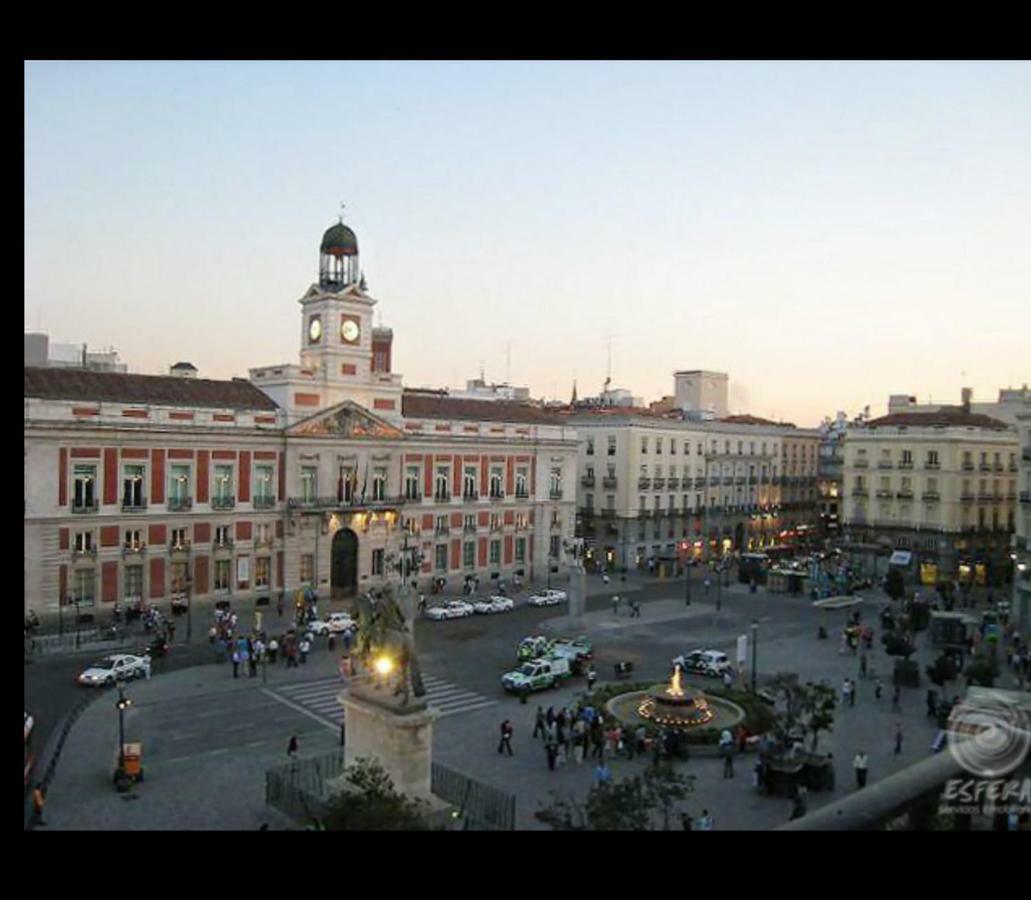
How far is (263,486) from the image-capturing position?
52094 mm

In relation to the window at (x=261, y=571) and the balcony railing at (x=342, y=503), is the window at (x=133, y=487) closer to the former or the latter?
the window at (x=261, y=571)

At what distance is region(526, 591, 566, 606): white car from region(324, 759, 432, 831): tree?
3643cm

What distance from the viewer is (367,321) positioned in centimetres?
5791

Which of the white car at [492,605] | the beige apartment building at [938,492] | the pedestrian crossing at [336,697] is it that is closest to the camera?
the pedestrian crossing at [336,697]

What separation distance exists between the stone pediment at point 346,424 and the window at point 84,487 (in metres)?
10.7

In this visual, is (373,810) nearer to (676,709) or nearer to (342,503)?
(676,709)

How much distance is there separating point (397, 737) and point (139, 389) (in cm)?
3419

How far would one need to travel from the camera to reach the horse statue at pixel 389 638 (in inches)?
794

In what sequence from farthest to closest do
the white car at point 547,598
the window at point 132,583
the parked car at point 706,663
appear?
the white car at point 547,598 → the window at point 132,583 → the parked car at point 706,663

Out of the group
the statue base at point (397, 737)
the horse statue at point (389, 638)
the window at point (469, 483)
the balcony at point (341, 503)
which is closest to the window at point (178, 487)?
the balcony at point (341, 503)

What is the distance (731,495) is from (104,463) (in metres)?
54.2

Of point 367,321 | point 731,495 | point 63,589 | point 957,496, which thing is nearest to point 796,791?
point 63,589

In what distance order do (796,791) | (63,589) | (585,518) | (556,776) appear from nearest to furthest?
(796,791), (556,776), (63,589), (585,518)
